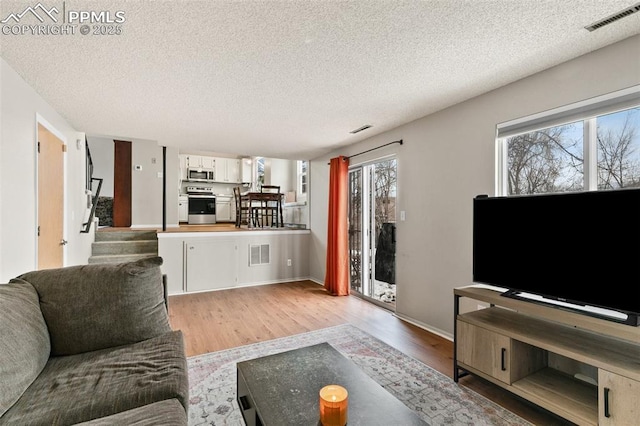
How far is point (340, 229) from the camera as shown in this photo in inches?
188

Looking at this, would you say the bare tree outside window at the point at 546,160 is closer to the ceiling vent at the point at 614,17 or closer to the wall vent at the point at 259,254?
the ceiling vent at the point at 614,17

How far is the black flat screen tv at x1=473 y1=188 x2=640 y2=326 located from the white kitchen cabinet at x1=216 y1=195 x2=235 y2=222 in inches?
334

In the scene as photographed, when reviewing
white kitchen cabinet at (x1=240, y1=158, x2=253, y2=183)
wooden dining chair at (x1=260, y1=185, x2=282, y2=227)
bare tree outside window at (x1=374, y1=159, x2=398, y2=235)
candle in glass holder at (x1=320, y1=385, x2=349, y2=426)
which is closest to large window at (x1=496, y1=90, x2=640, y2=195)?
bare tree outside window at (x1=374, y1=159, x2=398, y2=235)

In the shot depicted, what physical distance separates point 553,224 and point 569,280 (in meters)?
0.36

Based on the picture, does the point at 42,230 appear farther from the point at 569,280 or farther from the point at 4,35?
the point at 569,280

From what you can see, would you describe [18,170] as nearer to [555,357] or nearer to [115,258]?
[115,258]

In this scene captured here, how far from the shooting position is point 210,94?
107 inches

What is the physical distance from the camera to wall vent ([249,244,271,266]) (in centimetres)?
544

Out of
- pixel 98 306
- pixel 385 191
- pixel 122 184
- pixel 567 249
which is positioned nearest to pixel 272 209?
pixel 385 191

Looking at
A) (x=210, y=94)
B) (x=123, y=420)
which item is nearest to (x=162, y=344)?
(x=123, y=420)

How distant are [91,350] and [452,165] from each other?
10.7ft

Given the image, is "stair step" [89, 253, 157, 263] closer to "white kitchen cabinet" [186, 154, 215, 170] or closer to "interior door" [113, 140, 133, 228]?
"interior door" [113, 140, 133, 228]

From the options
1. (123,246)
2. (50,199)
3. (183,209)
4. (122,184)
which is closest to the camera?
(50,199)

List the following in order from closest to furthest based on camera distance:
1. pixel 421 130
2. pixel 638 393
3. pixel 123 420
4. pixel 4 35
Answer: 1. pixel 123 420
2. pixel 638 393
3. pixel 4 35
4. pixel 421 130
